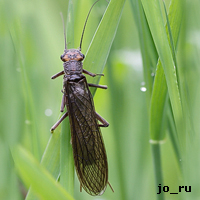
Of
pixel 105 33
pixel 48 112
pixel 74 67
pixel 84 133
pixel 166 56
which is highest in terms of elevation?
pixel 105 33

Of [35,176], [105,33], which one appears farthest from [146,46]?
[35,176]

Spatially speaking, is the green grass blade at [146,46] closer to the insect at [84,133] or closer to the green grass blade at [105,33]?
the green grass blade at [105,33]

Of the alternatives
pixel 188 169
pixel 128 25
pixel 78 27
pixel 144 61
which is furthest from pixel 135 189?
pixel 128 25

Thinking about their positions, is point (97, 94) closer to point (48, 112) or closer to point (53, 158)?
point (48, 112)

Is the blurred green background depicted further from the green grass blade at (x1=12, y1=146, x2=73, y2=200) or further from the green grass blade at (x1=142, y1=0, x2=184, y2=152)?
the green grass blade at (x1=12, y1=146, x2=73, y2=200)

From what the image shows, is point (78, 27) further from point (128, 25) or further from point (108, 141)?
point (108, 141)

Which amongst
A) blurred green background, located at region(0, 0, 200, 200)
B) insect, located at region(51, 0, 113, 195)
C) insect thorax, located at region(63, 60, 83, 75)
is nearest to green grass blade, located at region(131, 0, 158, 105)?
blurred green background, located at region(0, 0, 200, 200)
